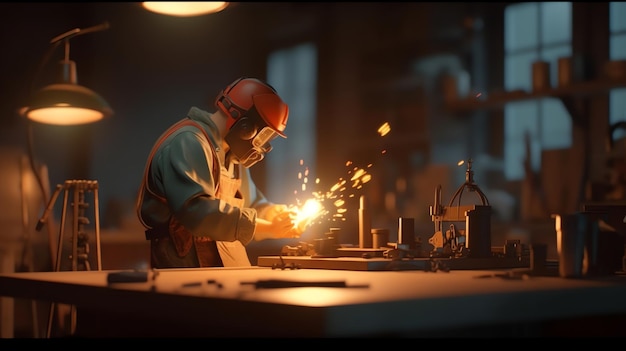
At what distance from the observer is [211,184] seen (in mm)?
3197

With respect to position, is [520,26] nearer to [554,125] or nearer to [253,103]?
[554,125]

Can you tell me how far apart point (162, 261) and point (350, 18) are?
5238 mm

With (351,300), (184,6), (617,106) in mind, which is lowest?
(351,300)

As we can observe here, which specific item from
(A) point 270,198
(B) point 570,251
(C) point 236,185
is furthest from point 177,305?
(A) point 270,198

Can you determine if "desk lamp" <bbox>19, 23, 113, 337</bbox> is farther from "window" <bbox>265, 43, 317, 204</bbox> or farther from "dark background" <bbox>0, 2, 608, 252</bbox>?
"window" <bbox>265, 43, 317, 204</bbox>

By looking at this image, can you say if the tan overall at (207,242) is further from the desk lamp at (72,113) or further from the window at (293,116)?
the window at (293,116)

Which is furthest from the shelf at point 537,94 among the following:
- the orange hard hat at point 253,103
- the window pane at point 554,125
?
the orange hard hat at point 253,103

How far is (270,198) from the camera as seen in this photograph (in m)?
8.63

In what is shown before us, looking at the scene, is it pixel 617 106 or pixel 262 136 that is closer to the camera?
pixel 262 136

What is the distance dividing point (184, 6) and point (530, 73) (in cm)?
309

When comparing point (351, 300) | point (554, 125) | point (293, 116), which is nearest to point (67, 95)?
point (351, 300)

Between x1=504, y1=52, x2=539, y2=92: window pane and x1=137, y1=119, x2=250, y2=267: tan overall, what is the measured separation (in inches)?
148

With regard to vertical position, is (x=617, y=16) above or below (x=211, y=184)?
above

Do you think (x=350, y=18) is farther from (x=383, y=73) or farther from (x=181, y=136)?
(x=181, y=136)
